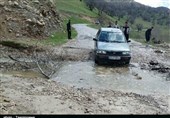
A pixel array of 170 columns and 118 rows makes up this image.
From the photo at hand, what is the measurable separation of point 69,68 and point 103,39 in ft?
10.1

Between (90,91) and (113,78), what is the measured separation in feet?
9.90

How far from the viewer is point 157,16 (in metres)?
183

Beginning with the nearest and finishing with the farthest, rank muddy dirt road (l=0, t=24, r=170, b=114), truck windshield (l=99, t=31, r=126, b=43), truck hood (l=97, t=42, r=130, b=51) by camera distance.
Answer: muddy dirt road (l=0, t=24, r=170, b=114) < truck hood (l=97, t=42, r=130, b=51) < truck windshield (l=99, t=31, r=126, b=43)

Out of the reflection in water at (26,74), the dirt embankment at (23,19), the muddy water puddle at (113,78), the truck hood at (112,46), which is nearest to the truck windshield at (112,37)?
the truck hood at (112,46)

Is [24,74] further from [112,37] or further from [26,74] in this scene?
[112,37]

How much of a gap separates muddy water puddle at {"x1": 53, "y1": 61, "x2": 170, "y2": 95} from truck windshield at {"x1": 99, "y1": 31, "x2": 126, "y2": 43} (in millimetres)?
1582

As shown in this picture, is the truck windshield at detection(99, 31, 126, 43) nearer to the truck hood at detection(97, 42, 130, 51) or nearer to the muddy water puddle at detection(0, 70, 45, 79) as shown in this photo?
the truck hood at detection(97, 42, 130, 51)

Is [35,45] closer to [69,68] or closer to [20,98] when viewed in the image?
[69,68]

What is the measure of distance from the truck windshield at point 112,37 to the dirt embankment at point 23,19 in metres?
6.55

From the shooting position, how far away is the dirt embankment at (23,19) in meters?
22.6

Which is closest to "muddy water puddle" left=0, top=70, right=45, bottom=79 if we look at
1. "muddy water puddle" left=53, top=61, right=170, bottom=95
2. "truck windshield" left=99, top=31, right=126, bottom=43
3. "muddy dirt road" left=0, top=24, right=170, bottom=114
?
"muddy dirt road" left=0, top=24, right=170, bottom=114

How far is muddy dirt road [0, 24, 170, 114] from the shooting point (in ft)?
29.3

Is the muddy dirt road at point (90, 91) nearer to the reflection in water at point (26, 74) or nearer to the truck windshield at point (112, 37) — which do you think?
the reflection in water at point (26, 74)

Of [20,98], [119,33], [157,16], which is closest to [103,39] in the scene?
[119,33]
